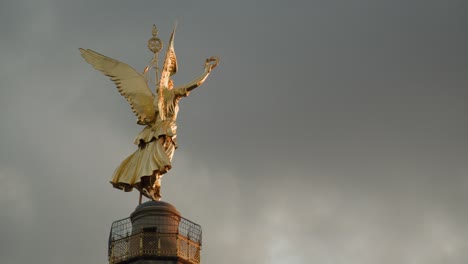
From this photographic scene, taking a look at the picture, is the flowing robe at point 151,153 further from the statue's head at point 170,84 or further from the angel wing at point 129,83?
the statue's head at point 170,84

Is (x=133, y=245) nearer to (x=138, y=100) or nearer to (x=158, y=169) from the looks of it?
(x=158, y=169)

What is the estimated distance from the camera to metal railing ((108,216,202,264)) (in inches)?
1379

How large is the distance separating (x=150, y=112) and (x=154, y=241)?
7.04 metres

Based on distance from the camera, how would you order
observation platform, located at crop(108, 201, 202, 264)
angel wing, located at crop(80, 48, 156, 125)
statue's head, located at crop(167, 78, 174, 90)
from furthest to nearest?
1. statue's head, located at crop(167, 78, 174, 90)
2. angel wing, located at crop(80, 48, 156, 125)
3. observation platform, located at crop(108, 201, 202, 264)

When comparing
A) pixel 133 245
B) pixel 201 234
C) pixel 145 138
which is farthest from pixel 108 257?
pixel 145 138

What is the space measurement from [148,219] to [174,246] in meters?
1.59

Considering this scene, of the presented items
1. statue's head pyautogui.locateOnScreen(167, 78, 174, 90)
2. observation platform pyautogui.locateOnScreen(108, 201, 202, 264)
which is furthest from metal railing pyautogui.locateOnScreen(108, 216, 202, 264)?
statue's head pyautogui.locateOnScreen(167, 78, 174, 90)

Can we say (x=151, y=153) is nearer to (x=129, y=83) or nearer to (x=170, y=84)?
(x=129, y=83)

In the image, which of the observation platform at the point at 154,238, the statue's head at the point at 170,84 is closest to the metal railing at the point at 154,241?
the observation platform at the point at 154,238

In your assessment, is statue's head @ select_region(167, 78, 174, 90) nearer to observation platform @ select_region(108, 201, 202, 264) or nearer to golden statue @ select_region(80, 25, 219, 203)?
golden statue @ select_region(80, 25, 219, 203)

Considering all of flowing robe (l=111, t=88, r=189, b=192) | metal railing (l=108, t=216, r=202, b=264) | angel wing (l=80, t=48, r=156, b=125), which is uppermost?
angel wing (l=80, t=48, r=156, b=125)

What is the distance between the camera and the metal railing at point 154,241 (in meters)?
35.0

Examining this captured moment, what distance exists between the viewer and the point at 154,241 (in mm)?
35281

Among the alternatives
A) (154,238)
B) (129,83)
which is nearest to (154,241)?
(154,238)
